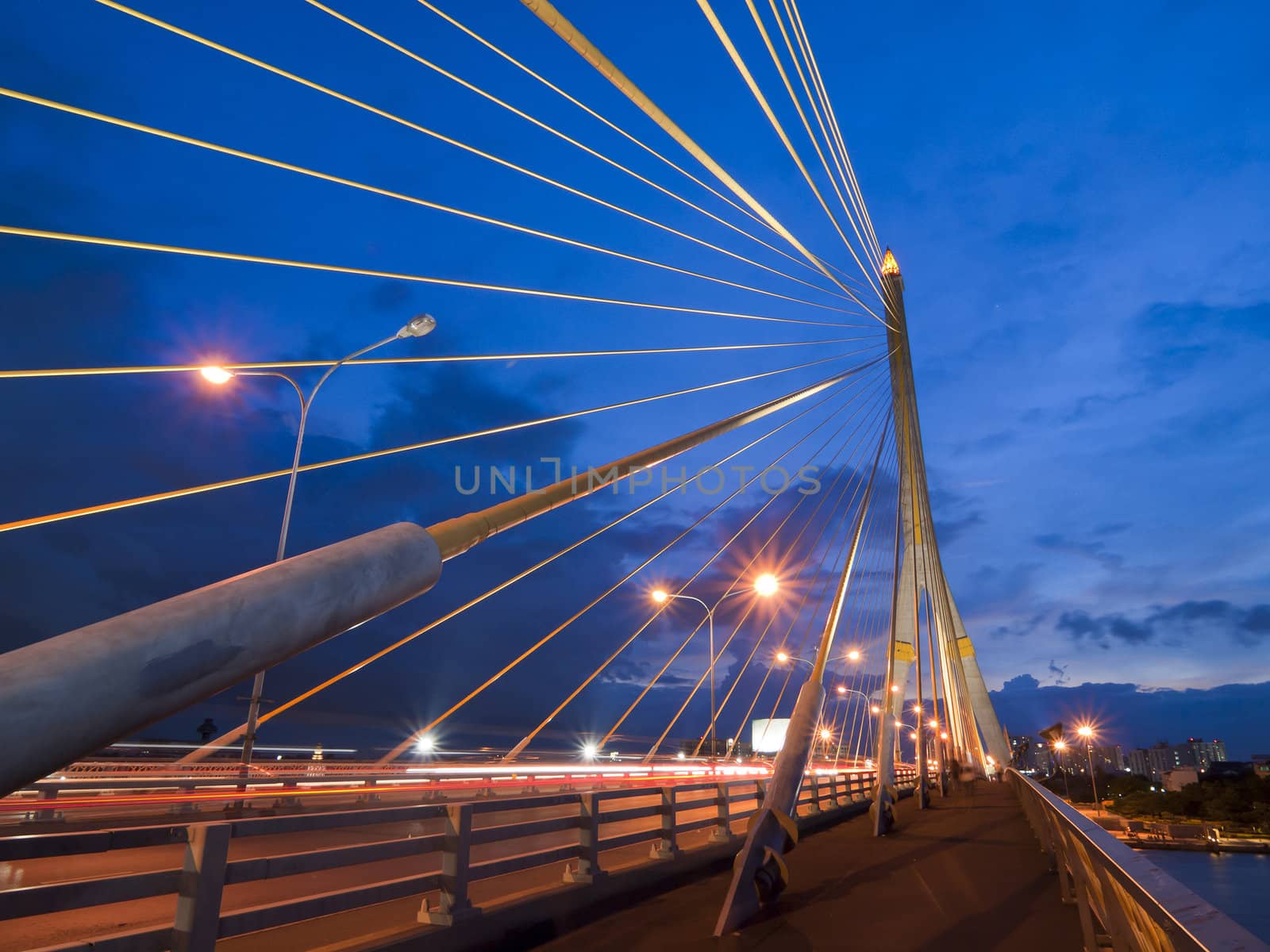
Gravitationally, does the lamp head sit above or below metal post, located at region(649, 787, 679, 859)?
above

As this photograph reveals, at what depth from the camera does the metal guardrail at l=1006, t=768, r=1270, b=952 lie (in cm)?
223

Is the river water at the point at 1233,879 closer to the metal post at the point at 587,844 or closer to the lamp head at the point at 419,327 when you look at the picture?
the metal post at the point at 587,844

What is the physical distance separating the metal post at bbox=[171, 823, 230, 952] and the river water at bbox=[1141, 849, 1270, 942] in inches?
183

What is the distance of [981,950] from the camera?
254 inches

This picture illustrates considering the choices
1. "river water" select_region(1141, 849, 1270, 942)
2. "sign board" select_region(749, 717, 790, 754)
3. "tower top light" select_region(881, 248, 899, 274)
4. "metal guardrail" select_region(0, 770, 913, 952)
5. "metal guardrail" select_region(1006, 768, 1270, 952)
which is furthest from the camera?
"sign board" select_region(749, 717, 790, 754)

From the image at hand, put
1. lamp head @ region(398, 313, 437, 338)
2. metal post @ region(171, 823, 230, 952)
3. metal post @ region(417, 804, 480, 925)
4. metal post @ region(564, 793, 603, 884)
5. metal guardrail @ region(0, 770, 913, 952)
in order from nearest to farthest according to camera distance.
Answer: metal guardrail @ region(0, 770, 913, 952) < metal post @ region(171, 823, 230, 952) < metal post @ region(417, 804, 480, 925) < metal post @ region(564, 793, 603, 884) < lamp head @ region(398, 313, 437, 338)

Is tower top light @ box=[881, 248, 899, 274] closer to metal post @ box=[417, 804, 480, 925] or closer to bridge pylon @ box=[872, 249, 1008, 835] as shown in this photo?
bridge pylon @ box=[872, 249, 1008, 835]

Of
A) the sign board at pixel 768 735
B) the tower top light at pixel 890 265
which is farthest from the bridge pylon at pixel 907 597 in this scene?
the sign board at pixel 768 735

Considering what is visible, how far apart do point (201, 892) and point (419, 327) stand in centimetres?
1271

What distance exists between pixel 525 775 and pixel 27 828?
63.0 ft

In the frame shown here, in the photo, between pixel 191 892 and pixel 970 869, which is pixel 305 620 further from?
pixel 970 869

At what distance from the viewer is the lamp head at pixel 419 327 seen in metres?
15.7

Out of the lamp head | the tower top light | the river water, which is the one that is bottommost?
the river water

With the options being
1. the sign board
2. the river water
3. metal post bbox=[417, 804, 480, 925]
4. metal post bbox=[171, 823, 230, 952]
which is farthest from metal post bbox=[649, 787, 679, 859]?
the sign board
